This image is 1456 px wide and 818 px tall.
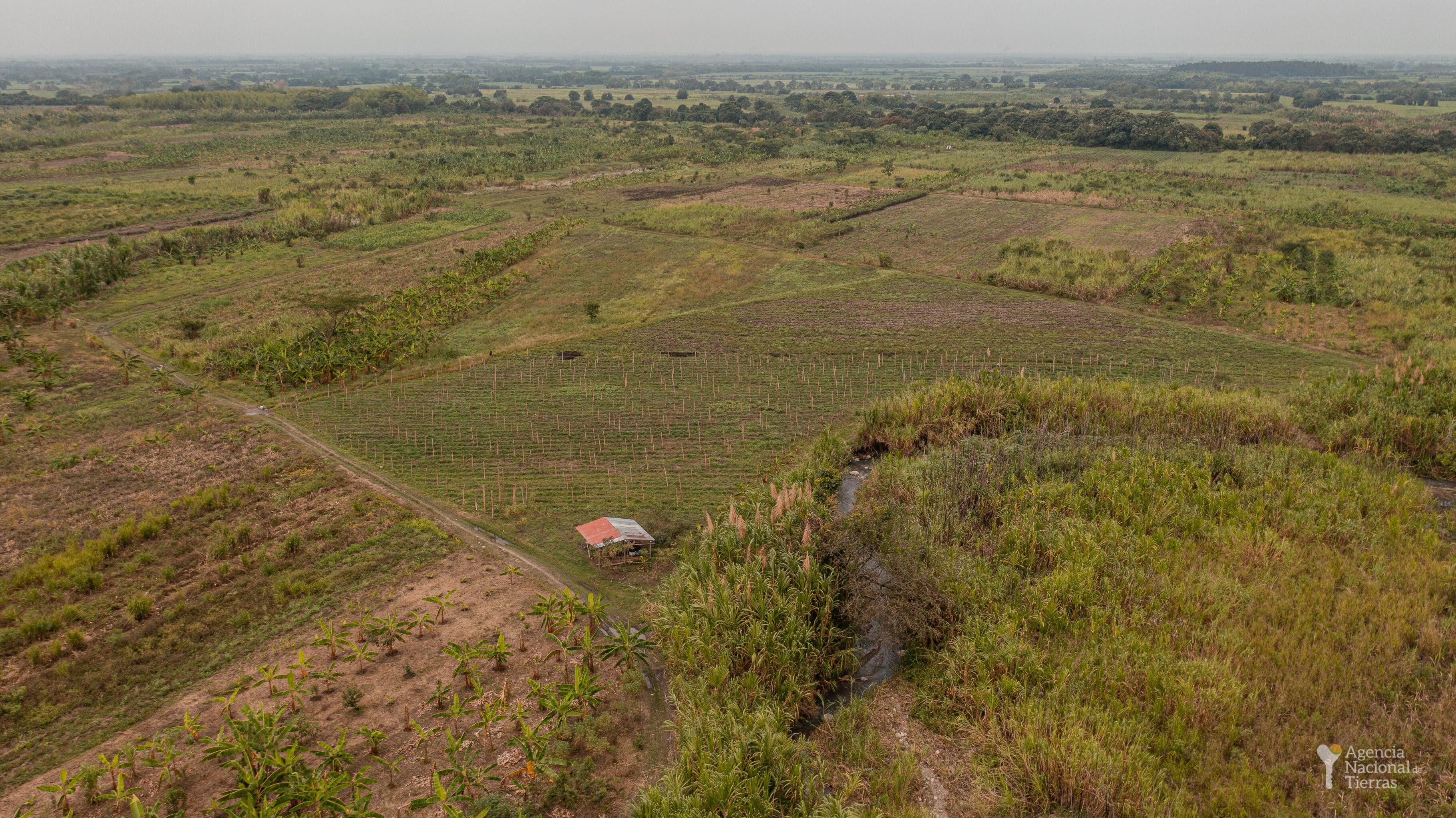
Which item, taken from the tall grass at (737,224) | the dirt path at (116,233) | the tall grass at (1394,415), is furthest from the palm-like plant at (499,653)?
the dirt path at (116,233)

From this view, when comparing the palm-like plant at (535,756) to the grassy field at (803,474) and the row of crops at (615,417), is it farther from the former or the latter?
the row of crops at (615,417)

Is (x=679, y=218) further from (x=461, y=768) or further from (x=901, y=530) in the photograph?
(x=461, y=768)

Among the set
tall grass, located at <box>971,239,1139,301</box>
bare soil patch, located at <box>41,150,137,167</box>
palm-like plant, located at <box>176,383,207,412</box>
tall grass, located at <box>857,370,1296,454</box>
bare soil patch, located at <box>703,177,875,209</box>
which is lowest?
palm-like plant, located at <box>176,383,207,412</box>

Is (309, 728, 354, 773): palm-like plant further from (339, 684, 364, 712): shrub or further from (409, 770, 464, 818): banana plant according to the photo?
(409, 770, 464, 818): banana plant

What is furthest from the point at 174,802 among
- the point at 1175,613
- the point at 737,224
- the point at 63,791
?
the point at 737,224

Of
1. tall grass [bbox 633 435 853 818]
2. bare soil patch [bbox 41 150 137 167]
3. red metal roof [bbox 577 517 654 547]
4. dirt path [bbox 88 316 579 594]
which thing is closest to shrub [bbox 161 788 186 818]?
tall grass [bbox 633 435 853 818]

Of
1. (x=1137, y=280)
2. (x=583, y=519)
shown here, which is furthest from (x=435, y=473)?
(x=1137, y=280)

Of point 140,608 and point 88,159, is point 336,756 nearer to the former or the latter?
point 140,608
